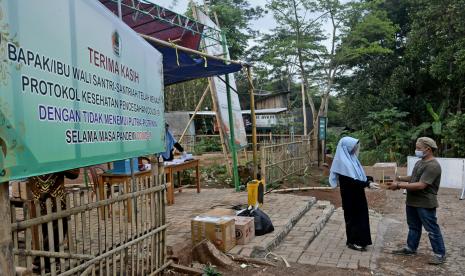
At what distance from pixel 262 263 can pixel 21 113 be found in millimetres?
3444

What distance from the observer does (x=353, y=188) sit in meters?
5.46

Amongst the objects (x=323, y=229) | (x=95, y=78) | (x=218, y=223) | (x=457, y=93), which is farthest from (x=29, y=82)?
(x=457, y=93)

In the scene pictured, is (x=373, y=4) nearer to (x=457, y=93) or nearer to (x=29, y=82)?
(x=457, y=93)

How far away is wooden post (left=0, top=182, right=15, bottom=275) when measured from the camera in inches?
80.5

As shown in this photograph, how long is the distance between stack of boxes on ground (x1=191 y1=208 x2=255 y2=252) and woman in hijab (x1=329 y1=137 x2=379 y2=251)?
133 centimetres

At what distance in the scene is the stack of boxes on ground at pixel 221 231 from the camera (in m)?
4.96

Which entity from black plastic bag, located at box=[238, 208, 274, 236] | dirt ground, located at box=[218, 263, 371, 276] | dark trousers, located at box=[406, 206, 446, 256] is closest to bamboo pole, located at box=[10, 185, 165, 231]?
dirt ground, located at box=[218, 263, 371, 276]

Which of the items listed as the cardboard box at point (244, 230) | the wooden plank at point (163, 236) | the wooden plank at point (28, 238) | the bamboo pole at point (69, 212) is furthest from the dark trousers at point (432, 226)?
the wooden plank at point (28, 238)

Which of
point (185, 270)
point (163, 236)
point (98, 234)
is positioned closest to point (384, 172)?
point (185, 270)

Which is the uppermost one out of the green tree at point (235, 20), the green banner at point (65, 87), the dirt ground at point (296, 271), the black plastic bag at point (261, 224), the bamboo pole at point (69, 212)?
the green tree at point (235, 20)

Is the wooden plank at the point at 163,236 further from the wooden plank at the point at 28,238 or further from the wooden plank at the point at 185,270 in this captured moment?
the wooden plank at the point at 28,238

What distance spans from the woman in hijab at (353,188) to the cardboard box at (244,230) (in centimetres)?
119

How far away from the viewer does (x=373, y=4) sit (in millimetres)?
16406

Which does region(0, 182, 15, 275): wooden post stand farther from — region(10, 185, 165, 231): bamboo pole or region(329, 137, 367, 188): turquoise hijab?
region(329, 137, 367, 188): turquoise hijab
